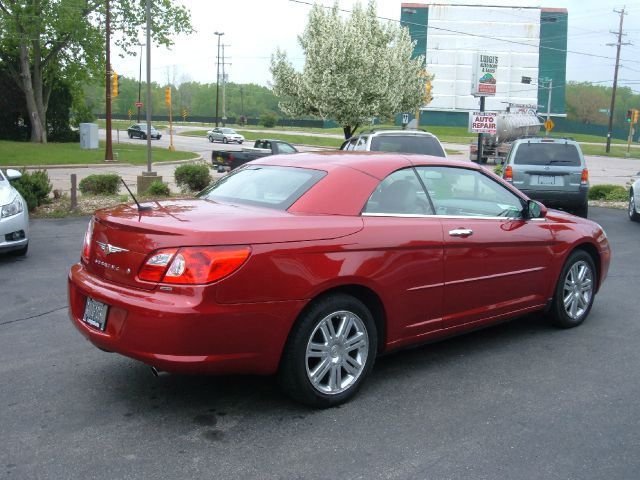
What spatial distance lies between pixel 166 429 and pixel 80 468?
1.94 feet

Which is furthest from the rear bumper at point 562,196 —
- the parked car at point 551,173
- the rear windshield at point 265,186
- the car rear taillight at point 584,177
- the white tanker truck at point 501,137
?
the white tanker truck at point 501,137

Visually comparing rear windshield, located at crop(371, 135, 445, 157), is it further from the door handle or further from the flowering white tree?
the flowering white tree

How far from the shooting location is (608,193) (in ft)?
60.3

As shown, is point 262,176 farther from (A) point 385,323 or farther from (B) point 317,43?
(B) point 317,43

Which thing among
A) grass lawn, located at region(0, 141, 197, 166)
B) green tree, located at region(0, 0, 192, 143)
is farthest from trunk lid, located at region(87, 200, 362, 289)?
green tree, located at region(0, 0, 192, 143)

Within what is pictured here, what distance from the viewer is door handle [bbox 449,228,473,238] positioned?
194 inches

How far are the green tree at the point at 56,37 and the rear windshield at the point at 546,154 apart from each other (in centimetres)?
2903

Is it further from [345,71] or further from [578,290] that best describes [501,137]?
[578,290]

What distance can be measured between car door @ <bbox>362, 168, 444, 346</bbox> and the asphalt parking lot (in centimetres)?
45

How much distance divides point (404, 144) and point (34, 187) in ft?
24.2

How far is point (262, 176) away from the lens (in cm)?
509

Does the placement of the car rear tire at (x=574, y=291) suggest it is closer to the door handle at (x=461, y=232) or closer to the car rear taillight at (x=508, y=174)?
the door handle at (x=461, y=232)

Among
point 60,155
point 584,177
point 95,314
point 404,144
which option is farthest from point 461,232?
point 60,155

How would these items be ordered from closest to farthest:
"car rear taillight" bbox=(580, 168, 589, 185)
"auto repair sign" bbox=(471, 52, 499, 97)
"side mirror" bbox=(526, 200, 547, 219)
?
"side mirror" bbox=(526, 200, 547, 219) < "car rear taillight" bbox=(580, 168, 589, 185) < "auto repair sign" bbox=(471, 52, 499, 97)
